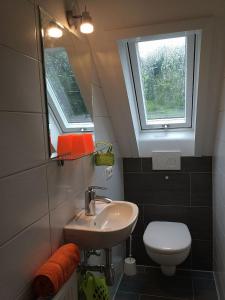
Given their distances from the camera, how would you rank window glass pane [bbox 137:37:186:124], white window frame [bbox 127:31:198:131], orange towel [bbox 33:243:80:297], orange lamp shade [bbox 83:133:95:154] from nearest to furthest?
orange towel [bbox 33:243:80:297] < orange lamp shade [bbox 83:133:95:154] < white window frame [bbox 127:31:198:131] < window glass pane [bbox 137:37:186:124]

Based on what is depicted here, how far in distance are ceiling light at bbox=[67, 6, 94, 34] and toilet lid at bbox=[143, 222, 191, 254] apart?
1672mm

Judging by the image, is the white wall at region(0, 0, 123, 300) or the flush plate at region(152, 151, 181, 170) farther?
the flush plate at region(152, 151, 181, 170)

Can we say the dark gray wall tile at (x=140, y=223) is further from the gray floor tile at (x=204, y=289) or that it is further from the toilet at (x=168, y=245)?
the gray floor tile at (x=204, y=289)

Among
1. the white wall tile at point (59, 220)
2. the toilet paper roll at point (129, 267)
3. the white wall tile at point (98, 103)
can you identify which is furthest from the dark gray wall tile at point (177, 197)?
the white wall tile at point (59, 220)

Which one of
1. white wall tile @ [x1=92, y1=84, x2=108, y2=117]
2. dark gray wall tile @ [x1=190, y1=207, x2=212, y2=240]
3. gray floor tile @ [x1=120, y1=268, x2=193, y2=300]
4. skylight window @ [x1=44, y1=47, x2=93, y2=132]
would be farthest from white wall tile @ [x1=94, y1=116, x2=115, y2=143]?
gray floor tile @ [x1=120, y1=268, x2=193, y2=300]

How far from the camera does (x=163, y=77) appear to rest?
2398 mm

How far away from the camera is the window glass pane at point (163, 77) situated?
2209mm

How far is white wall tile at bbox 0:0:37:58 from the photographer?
94 cm

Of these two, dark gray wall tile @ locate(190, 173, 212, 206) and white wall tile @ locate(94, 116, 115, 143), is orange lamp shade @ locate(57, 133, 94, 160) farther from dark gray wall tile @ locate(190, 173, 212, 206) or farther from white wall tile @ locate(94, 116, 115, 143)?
dark gray wall tile @ locate(190, 173, 212, 206)

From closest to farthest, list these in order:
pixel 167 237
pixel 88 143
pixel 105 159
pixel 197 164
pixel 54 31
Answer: pixel 54 31
pixel 88 143
pixel 105 159
pixel 167 237
pixel 197 164

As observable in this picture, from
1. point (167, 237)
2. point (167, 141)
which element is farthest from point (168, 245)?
point (167, 141)

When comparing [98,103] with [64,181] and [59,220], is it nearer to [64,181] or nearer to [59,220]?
[64,181]

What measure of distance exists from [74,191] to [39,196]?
429mm

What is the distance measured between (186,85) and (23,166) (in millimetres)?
1772
